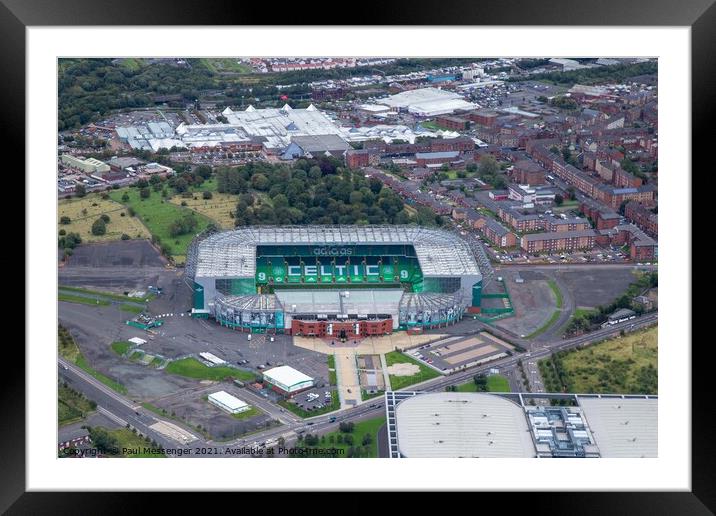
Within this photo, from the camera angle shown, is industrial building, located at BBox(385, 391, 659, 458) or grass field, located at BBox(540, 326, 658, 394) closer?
industrial building, located at BBox(385, 391, 659, 458)

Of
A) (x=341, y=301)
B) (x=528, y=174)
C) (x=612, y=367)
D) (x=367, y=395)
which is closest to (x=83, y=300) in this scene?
(x=341, y=301)

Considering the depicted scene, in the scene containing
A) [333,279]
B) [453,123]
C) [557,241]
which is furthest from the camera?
[453,123]

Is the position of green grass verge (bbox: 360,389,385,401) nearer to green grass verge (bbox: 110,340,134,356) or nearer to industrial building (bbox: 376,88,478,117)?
green grass verge (bbox: 110,340,134,356)

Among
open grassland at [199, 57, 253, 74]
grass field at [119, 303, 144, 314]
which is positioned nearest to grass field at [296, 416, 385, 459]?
grass field at [119, 303, 144, 314]

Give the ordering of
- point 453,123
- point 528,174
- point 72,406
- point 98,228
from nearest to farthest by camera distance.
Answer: point 72,406, point 98,228, point 528,174, point 453,123

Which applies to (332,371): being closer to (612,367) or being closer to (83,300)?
(612,367)

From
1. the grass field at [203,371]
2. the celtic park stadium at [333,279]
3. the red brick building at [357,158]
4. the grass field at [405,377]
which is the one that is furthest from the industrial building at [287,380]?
the red brick building at [357,158]
